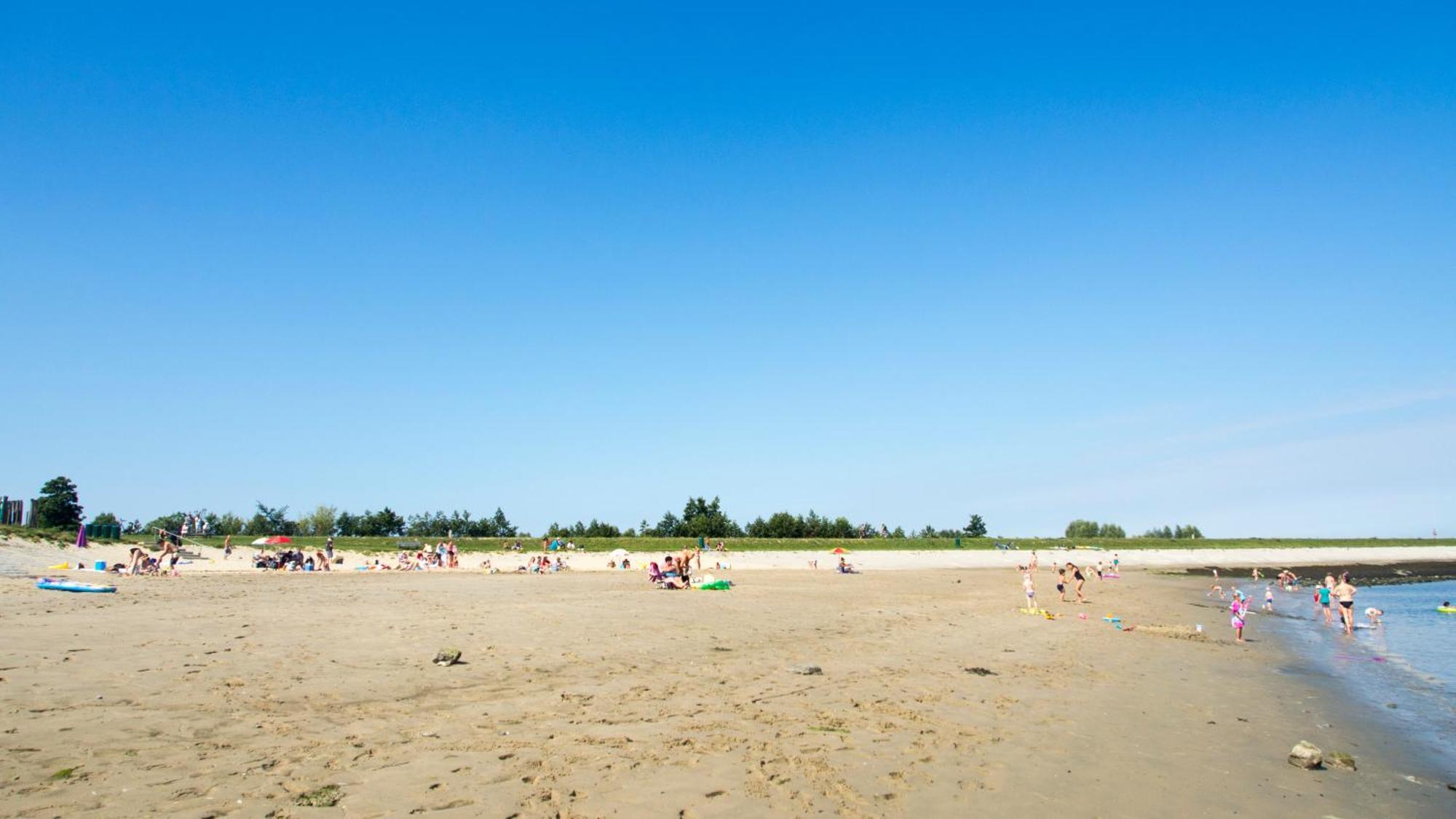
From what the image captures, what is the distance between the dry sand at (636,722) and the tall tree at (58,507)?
2670 inches

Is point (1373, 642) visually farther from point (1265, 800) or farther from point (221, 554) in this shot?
point (221, 554)

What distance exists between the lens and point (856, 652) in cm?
1579

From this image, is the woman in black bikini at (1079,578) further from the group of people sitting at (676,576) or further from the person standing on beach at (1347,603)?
the group of people sitting at (676,576)

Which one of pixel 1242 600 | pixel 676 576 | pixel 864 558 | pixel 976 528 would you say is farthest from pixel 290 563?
pixel 976 528

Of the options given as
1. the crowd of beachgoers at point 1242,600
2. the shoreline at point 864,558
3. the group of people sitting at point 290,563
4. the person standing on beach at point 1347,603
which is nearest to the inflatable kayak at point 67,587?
the shoreline at point 864,558

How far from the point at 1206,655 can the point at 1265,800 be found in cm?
1296

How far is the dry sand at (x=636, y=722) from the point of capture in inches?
268

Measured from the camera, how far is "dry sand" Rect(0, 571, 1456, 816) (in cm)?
680

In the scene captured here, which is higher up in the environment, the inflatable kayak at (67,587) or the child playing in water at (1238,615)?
the inflatable kayak at (67,587)

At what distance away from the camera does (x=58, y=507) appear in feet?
232

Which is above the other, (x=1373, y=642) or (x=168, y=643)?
(x=168, y=643)

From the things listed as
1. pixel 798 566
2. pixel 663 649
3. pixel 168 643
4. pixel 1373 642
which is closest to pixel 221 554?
pixel 798 566

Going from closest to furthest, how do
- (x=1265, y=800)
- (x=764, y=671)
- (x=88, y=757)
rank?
1. (x=88, y=757)
2. (x=1265, y=800)
3. (x=764, y=671)

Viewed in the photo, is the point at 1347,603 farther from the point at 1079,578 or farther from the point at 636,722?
the point at 636,722
